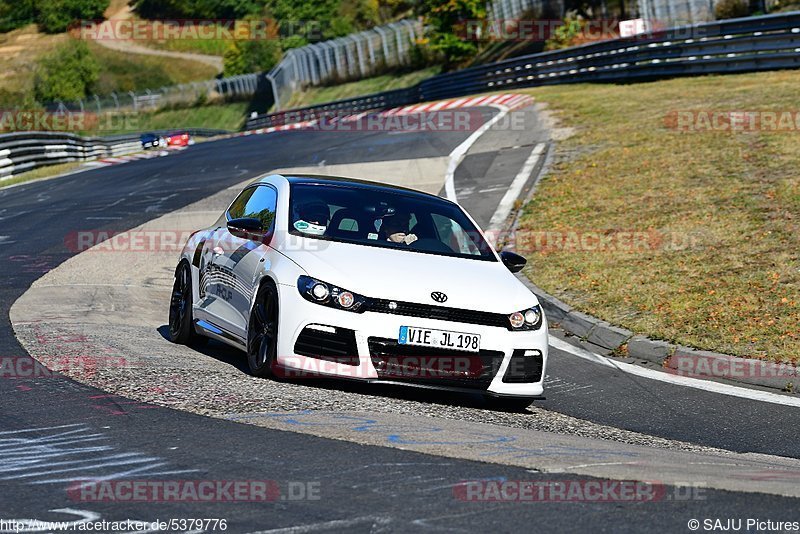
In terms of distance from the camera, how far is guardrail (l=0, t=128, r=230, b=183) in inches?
1217

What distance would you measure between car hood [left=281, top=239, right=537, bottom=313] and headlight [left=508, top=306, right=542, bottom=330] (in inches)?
1.7

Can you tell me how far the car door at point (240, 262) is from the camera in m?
8.62

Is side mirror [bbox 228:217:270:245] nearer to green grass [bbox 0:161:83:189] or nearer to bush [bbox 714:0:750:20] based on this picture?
green grass [bbox 0:161:83:189]

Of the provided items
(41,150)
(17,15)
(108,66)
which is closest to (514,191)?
(41,150)

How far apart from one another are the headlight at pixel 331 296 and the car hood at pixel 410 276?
42 mm

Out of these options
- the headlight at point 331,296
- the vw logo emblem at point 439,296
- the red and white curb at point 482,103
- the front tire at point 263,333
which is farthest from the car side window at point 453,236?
the red and white curb at point 482,103

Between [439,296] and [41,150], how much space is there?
2897 cm

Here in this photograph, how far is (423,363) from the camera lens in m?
7.69

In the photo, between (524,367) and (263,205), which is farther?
(263,205)

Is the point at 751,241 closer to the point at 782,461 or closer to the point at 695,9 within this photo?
the point at 782,461

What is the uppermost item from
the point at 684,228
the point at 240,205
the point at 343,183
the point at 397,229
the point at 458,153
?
the point at 343,183

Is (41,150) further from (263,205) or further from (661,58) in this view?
(263,205)

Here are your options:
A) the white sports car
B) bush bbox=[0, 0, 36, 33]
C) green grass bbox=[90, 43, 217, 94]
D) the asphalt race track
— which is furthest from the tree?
bush bbox=[0, 0, 36, 33]

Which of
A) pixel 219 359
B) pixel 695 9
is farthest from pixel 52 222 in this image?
pixel 695 9
